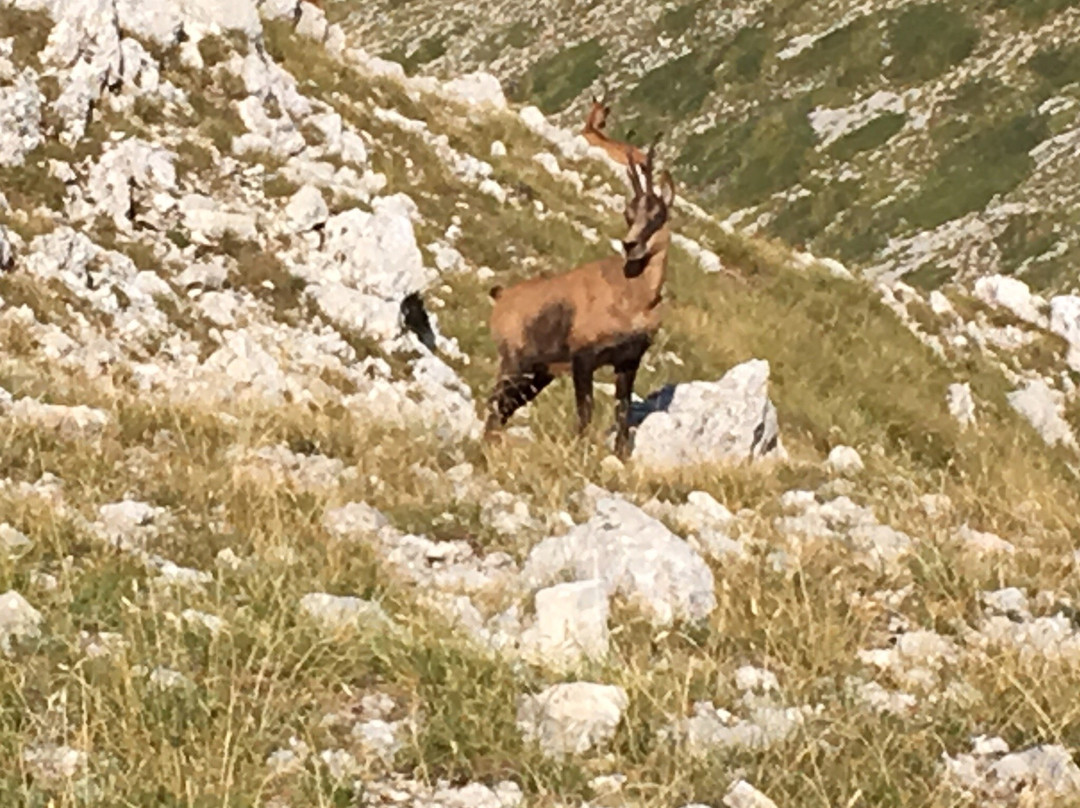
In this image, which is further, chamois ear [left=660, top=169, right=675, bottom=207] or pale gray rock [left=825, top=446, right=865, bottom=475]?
chamois ear [left=660, top=169, right=675, bottom=207]

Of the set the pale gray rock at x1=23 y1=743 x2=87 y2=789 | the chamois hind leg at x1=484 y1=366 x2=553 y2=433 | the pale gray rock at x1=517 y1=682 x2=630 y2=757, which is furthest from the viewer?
the chamois hind leg at x1=484 y1=366 x2=553 y2=433

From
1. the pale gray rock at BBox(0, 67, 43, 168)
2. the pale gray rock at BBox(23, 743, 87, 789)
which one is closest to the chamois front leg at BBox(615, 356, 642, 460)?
the pale gray rock at BBox(23, 743, 87, 789)

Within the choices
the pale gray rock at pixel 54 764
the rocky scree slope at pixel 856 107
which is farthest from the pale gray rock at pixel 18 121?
the rocky scree slope at pixel 856 107

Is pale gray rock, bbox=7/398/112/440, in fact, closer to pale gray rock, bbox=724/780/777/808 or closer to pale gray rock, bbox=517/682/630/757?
pale gray rock, bbox=517/682/630/757

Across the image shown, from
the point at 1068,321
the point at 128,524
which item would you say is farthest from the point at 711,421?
the point at 1068,321

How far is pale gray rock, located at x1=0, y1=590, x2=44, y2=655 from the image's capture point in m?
4.87

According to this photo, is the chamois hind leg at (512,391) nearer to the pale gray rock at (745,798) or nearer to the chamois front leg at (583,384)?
the chamois front leg at (583,384)

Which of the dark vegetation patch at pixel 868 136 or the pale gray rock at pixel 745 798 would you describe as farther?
the dark vegetation patch at pixel 868 136

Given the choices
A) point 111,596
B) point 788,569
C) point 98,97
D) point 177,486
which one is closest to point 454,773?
point 111,596

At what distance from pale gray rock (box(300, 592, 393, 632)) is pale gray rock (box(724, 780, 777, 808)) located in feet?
5.47

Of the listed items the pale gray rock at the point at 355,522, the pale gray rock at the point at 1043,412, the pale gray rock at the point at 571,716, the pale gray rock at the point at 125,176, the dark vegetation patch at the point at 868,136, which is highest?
the pale gray rock at the point at 125,176

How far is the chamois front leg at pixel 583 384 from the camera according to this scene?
38.9ft

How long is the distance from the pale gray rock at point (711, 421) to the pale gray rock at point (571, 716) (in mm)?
6332

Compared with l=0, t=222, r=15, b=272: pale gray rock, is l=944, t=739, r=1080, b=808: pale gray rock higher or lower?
lower
